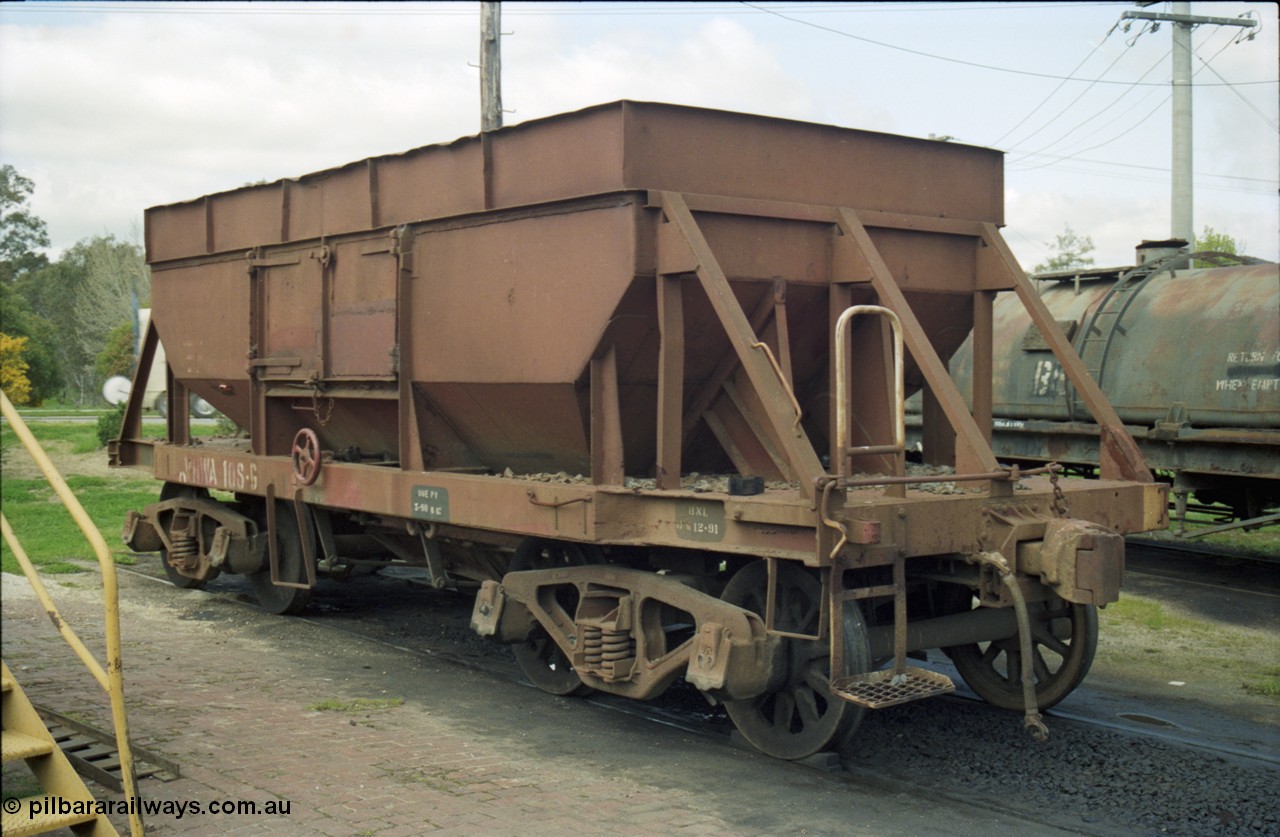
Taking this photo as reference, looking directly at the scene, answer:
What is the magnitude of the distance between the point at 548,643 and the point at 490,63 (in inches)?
418

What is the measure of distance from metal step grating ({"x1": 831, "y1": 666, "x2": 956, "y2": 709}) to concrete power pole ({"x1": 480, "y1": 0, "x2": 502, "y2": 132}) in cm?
1166

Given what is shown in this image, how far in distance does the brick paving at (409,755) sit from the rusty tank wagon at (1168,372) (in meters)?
7.27

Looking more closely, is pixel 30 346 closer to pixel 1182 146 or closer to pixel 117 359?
pixel 117 359

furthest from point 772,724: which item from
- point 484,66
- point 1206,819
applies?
point 484,66

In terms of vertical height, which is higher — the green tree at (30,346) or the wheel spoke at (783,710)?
the green tree at (30,346)

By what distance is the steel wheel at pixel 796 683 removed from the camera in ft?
19.7

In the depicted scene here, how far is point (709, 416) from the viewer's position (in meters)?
7.12

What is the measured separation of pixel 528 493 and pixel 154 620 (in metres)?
4.54

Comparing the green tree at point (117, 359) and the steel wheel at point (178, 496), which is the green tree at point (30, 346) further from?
the steel wheel at point (178, 496)

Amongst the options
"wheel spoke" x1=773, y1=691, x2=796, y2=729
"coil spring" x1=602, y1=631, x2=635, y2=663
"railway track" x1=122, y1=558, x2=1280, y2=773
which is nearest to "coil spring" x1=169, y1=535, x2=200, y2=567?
"railway track" x1=122, y1=558, x2=1280, y2=773

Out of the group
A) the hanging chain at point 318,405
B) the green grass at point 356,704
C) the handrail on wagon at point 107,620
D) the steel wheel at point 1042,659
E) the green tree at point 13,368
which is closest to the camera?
the handrail on wagon at point 107,620

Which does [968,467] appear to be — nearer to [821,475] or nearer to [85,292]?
[821,475]

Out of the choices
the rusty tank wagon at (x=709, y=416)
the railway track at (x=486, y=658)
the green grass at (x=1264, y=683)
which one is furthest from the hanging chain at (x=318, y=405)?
the green grass at (x=1264, y=683)

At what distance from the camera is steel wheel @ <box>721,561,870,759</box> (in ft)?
19.7
